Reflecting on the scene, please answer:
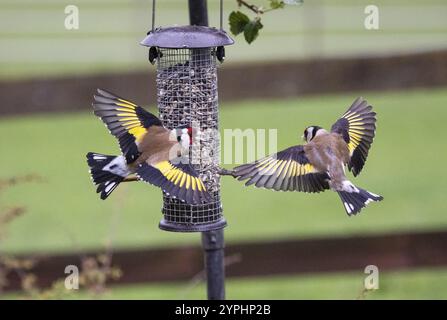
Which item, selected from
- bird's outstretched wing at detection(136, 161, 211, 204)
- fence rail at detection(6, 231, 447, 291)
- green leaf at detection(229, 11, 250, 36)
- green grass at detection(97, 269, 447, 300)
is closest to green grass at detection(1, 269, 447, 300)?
green grass at detection(97, 269, 447, 300)

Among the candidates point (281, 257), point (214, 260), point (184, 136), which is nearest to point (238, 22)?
point (184, 136)

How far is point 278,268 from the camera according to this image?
16.5 ft

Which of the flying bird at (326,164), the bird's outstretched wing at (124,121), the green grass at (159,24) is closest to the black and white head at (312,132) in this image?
the flying bird at (326,164)

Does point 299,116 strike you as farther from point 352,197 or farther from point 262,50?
point 352,197

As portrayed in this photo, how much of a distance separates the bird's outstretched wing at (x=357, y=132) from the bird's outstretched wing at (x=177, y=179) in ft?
1.92

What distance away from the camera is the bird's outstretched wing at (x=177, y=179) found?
3295 mm

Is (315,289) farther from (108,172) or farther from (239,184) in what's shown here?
Answer: (108,172)

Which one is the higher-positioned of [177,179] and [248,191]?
[177,179]

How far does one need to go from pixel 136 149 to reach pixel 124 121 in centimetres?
11

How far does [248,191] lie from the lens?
946 centimetres

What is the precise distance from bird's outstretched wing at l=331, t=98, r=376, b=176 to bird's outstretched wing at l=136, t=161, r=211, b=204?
584mm

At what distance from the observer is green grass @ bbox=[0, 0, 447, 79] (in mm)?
14484

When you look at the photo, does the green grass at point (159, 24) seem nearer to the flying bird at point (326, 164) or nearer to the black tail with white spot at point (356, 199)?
the flying bird at point (326, 164)
